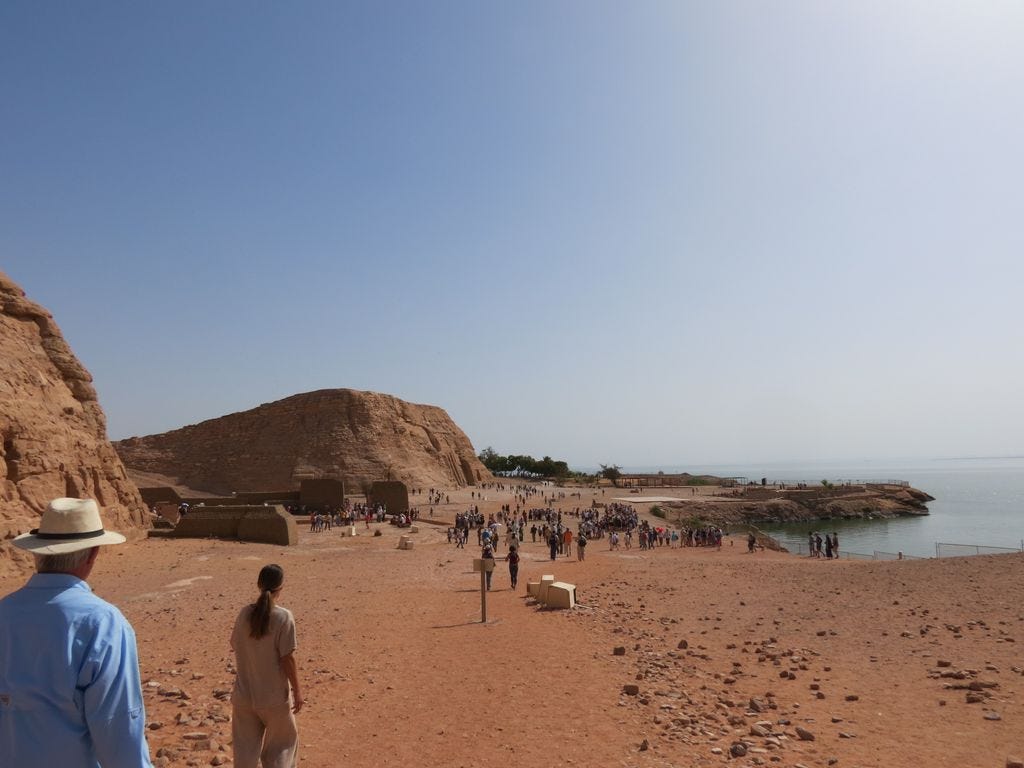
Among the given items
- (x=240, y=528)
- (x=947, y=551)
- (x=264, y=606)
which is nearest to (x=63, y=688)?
(x=264, y=606)

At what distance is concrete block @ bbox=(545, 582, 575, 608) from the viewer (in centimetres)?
1273

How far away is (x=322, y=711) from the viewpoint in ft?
22.2

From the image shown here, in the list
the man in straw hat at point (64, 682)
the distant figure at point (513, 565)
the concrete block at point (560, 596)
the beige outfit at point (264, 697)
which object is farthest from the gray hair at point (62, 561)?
the distant figure at point (513, 565)

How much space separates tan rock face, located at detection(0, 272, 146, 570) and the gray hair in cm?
1584

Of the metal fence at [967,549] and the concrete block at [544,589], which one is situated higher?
the concrete block at [544,589]

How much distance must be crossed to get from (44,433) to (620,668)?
63.6ft

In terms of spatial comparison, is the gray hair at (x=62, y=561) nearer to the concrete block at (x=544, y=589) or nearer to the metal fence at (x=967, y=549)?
the concrete block at (x=544, y=589)

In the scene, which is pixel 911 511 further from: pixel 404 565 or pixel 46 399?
pixel 46 399

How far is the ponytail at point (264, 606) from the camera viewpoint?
4.32m

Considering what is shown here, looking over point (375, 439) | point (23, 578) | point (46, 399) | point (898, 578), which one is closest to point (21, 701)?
point (23, 578)

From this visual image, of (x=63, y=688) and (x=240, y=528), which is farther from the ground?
(x=63, y=688)

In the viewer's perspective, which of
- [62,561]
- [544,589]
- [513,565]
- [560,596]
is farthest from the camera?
[513,565]

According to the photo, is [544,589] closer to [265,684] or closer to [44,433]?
[265,684]

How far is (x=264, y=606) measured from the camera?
4371 millimetres
